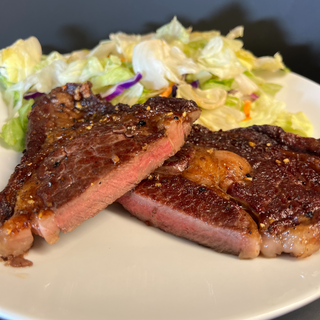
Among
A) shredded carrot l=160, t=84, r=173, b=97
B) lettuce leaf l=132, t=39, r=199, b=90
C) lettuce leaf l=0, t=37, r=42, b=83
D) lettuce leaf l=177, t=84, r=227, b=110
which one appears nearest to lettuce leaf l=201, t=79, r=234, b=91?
lettuce leaf l=177, t=84, r=227, b=110

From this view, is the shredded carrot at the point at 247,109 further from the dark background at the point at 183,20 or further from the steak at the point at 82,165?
the dark background at the point at 183,20

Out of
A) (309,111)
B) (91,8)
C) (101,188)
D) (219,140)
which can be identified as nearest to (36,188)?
(101,188)

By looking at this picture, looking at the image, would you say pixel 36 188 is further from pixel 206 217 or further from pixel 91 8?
pixel 91 8

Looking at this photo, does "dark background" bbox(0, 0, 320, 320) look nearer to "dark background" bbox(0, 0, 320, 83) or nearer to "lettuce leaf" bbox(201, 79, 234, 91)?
"dark background" bbox(0, 0, 320, 83)

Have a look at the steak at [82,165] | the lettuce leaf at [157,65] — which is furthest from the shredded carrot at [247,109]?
the steak at [82,165]

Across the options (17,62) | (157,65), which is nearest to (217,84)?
(157,65)

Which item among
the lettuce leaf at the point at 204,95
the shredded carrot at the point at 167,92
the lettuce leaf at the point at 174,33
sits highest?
the lettuce leaf at the point at 174,33
